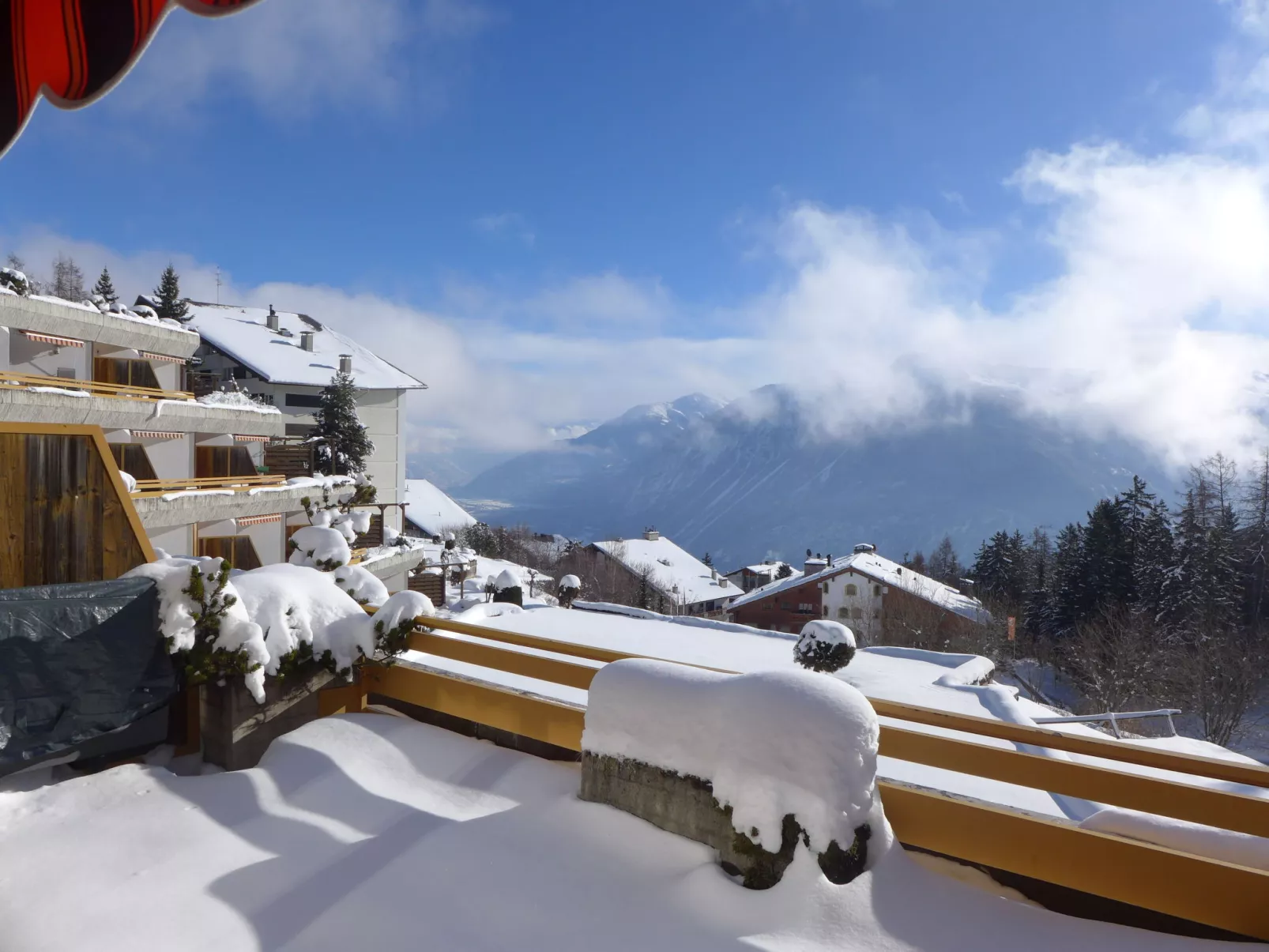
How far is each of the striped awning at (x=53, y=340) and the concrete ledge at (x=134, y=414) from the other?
203 centimetres

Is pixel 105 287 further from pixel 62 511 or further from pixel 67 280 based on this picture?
pixel 62 511

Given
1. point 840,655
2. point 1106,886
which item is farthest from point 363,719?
point 840,655

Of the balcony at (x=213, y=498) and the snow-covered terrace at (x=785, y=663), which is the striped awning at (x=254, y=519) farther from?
the snow-covered terrace at (x=785, y=663)

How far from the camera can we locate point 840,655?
1048 cm

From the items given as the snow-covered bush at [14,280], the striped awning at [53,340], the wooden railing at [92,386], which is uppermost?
the snow-covered bush at [14,280]

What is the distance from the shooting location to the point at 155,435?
16375 mm

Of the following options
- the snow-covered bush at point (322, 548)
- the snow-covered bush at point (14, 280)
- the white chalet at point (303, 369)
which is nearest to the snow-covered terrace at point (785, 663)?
the snow-covered bush at point (322, 548)

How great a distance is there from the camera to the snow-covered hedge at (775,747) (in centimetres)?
286

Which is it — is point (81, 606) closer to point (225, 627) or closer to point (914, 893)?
point (225, 627)

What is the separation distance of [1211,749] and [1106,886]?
569 centimetres

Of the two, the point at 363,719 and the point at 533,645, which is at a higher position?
the point at 533,645

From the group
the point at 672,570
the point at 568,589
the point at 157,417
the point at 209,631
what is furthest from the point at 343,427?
the point at 209,631

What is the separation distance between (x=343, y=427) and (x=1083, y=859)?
123ft

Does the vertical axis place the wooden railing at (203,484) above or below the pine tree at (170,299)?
below
